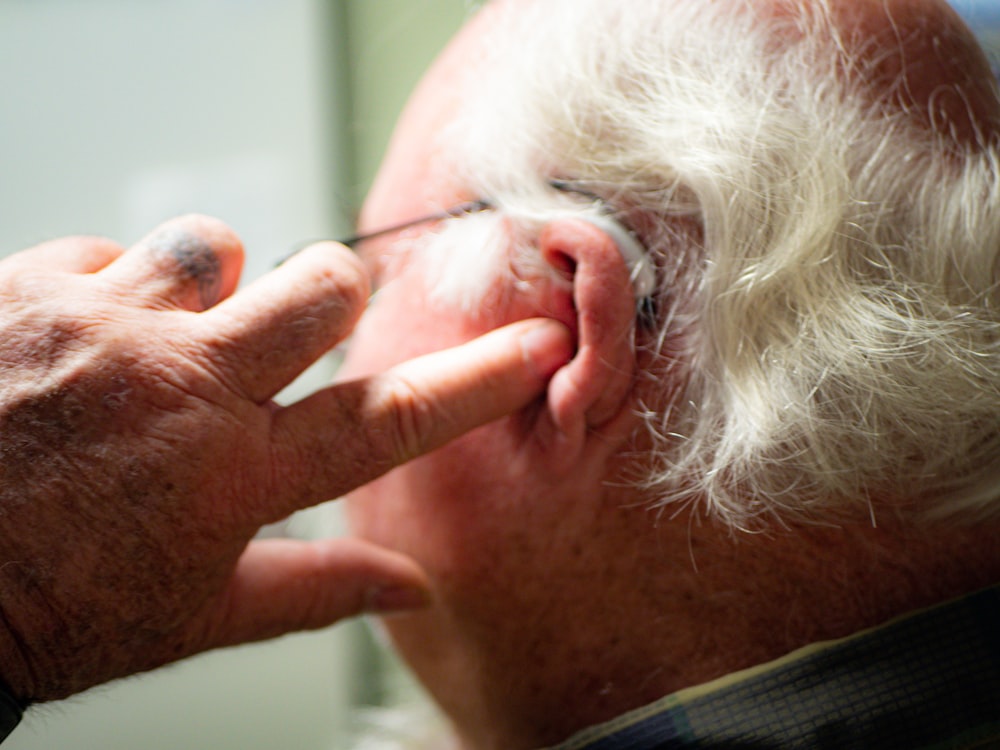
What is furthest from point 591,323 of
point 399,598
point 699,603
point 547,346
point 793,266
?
point 399,598

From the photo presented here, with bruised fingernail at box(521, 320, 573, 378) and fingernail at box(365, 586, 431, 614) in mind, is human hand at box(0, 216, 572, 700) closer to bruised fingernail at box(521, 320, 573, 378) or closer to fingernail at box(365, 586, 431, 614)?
bruised fingernail at box(521, 320, 573, 378)

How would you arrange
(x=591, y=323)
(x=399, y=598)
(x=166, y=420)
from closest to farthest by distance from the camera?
1. (x=166, y=420)
2. (x=591, y=323)
3. (x=399, y=598)

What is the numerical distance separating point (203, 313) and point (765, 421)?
0.49 meters

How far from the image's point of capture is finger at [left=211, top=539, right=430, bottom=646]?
0.83 m

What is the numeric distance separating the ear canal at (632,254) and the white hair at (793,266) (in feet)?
0.06

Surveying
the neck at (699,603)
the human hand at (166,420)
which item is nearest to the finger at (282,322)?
the human hand at (166,420)

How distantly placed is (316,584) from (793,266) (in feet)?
2.05

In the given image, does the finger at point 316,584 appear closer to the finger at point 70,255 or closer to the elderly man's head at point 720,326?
the elderly man's head at point 720,326

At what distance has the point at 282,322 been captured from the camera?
633mm

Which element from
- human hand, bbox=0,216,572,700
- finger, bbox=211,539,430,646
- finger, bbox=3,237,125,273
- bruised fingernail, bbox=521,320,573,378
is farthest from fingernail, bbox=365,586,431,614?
finger, bbox=3,237,125,273

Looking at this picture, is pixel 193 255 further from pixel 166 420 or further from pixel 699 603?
pixel 699 603

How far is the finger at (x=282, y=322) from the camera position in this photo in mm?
620

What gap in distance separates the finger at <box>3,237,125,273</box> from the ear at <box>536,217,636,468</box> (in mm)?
407

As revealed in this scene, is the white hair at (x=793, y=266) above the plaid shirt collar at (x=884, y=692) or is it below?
above
